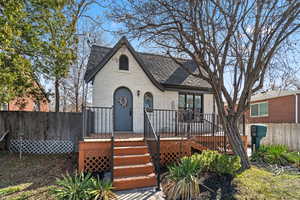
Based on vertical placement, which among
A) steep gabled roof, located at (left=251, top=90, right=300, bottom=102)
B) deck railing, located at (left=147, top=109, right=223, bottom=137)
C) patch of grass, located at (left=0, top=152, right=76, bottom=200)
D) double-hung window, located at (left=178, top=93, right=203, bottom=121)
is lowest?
patch of grass, located at (left=0, top=152, right=76, bottom=200)

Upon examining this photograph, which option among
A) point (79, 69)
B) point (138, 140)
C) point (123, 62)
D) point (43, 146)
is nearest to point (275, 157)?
point (138, 140)

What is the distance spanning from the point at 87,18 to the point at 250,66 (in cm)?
946

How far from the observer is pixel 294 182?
496 cm

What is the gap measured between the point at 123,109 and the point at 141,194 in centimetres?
486

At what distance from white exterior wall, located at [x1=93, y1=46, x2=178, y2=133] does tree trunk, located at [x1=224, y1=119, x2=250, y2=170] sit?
3.98 m

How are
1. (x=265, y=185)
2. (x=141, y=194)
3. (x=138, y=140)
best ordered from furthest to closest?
(x=138, y=140) → (x=265, y=185) → (x=141, y=194)

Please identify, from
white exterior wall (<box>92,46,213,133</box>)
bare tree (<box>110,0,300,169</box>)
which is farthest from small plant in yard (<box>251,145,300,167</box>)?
white exterior wall (<box>92,46,213,133</box>)

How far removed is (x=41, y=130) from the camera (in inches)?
314

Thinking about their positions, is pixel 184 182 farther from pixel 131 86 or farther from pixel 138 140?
pixel 131 86

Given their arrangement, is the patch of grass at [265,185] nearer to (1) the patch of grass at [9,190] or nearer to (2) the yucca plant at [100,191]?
(2) the yucca plant at [100,191]

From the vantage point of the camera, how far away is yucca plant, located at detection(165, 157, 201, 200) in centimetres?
400

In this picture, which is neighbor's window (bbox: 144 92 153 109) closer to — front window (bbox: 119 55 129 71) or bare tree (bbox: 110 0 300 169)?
front window (bbox: 119 55 129 71)

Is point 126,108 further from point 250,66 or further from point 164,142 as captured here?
point 250,66

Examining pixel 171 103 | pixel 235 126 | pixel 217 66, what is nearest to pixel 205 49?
pixel 217 66
